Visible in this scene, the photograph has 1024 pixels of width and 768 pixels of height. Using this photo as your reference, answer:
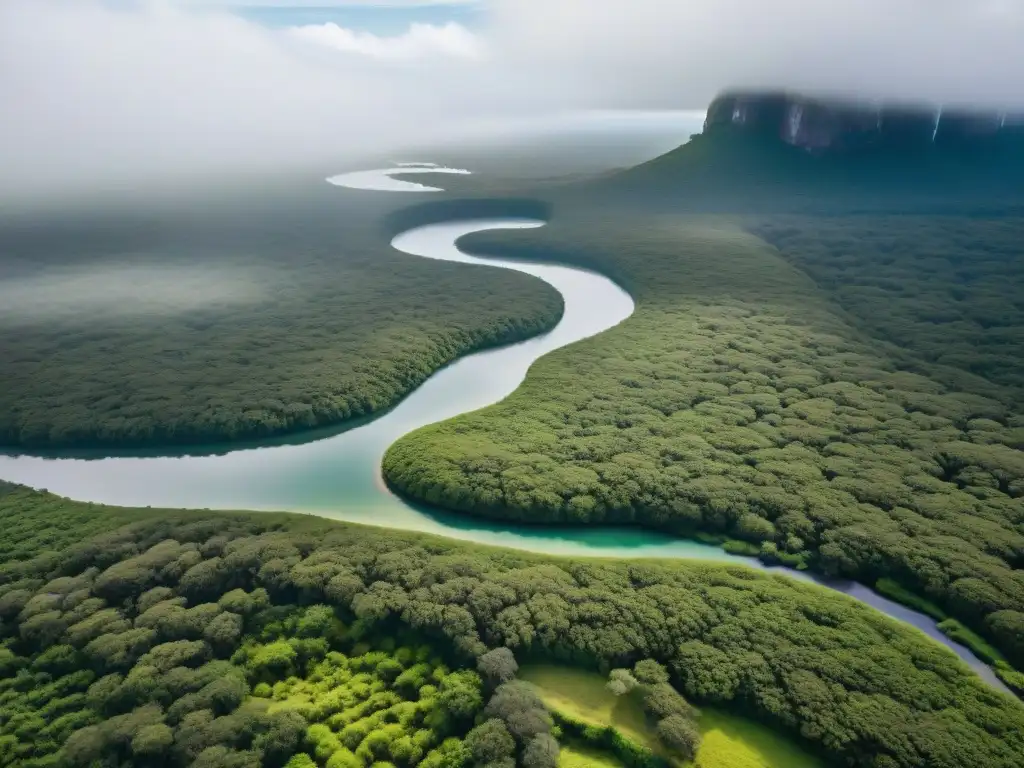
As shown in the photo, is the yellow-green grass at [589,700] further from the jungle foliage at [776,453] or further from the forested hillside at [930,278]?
the forested hillside at [930,278]

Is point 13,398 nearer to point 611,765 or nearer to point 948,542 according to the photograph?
point 611,765

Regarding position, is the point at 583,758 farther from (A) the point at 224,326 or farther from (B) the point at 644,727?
(A) the point at 224,326

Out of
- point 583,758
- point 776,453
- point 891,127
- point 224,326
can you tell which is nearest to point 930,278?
point 776,453

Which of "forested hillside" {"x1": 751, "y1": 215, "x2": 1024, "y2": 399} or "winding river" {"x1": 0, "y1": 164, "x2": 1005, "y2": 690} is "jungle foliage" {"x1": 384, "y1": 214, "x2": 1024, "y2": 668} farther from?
"forested hillside" {"x1": 751, "y1": 215, "x2": 1024, "y2": 399}

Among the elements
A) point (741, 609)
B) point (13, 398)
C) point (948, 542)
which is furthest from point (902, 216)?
point (13, 398)

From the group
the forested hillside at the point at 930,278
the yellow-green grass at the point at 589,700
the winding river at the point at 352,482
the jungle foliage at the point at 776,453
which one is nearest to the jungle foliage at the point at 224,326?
the winding river at the point at 352,482
